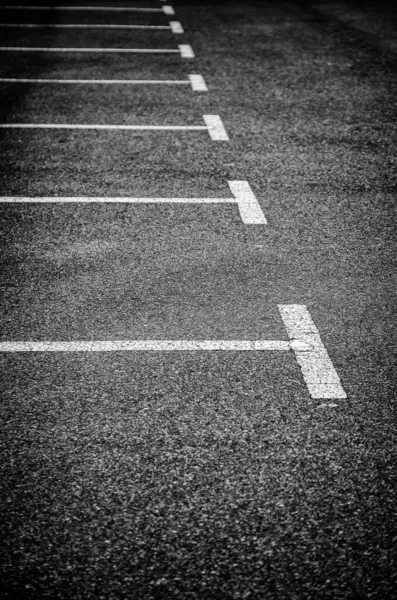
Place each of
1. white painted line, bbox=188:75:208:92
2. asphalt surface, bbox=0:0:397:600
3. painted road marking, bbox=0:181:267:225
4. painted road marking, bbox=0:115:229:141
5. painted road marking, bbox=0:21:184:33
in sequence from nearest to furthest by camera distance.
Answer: asphalt surface, bbox=0:0:397:600 < painted road marking, bbox=0:181:267:225 < painted road marking, bbox=0:115:229:141 < white painted line, bbox=188:75:208:92 < painted road marking, bbox=0:21:184:33

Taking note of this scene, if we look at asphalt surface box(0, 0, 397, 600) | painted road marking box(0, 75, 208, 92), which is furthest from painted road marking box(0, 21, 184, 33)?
asphalt surface box(0, 0, 397, 600)

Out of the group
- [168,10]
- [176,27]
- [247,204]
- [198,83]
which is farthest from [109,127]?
[168,10]

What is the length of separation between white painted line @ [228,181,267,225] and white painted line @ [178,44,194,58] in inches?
202

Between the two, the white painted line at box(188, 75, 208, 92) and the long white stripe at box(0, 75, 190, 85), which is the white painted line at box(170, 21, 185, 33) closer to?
the white painted line at box(188, 75, 208, 92)

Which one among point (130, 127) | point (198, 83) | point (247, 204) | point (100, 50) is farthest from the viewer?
point (100, 50)

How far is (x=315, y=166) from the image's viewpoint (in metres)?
6.50

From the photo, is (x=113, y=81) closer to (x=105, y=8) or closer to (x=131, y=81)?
(x=131, y=81)

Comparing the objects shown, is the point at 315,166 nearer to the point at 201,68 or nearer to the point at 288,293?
the point at 288,293

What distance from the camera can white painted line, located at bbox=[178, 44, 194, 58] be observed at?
10.4 meters

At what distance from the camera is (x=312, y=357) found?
12.6ft

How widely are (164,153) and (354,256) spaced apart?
2.66m

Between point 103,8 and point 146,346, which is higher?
point 103,8

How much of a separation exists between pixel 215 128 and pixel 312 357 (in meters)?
4.27

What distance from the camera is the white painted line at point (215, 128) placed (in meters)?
7.20
